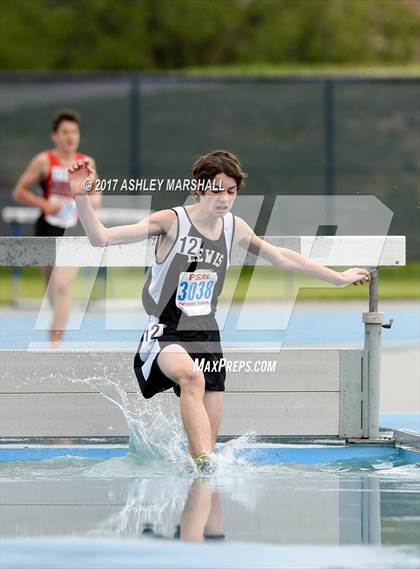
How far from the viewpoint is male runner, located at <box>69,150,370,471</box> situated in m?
8.13

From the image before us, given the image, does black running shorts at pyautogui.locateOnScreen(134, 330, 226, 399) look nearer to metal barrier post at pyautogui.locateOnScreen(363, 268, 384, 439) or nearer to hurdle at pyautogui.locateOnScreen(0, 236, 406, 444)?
hurdle at pyautogui.locateOnScreen(0, 236, 406, 444)

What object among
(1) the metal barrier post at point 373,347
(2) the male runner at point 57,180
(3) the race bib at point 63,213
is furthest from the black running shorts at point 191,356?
(3) the race bib at point 63,213

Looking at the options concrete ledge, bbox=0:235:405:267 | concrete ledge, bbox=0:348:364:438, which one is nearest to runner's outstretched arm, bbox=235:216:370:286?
concrete ledge, bbox=0:235:405:267

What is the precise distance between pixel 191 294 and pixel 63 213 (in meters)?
5.38

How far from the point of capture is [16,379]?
9180mm

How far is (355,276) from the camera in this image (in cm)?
863

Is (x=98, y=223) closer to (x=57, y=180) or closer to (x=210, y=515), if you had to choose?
(x=210, y=515)

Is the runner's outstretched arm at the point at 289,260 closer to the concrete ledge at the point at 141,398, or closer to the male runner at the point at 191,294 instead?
the male runner at the point at 191,294

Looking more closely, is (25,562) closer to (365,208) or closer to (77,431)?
(77,431)

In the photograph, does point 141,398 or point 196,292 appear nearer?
point 196,292

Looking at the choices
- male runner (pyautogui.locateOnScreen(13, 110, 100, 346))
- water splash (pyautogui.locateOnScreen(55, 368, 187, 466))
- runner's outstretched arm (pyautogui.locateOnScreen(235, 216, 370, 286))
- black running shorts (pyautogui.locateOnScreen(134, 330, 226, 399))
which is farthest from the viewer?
male runner (pyautogui.locateOnScreen(13, 110, 100, 346))

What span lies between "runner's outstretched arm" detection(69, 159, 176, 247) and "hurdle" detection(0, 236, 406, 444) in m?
0.71

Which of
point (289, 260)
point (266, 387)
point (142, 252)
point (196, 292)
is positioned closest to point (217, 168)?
point (196, 292)

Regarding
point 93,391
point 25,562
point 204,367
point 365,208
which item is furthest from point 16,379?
point 365,208
